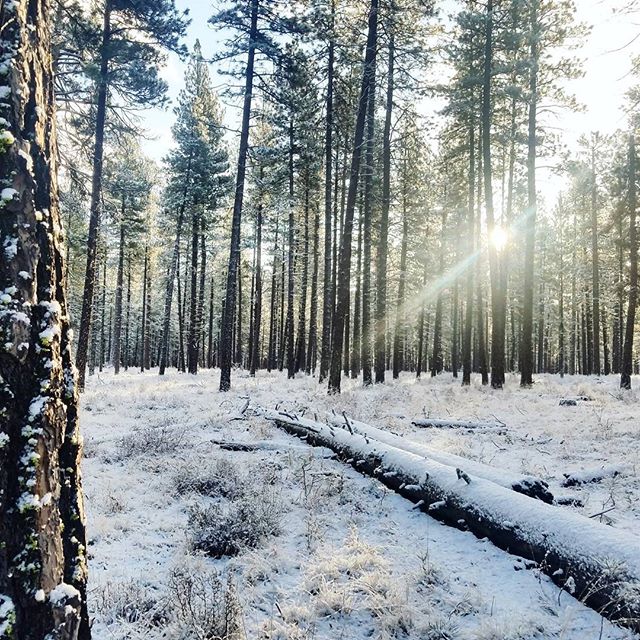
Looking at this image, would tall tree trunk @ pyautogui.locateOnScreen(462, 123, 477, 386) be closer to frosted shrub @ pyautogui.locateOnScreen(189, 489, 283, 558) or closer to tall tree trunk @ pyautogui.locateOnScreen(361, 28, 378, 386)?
tall tree trunk @ pyautogui.locateOnScreen(361, 28, 378, 386)

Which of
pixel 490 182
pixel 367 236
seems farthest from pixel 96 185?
pixel 490 182

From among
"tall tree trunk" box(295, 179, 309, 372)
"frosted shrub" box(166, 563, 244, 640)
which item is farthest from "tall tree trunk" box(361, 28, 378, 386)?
"frosted shrub" box(166, 563, 244, 640)

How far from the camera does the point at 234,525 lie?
4.07 m

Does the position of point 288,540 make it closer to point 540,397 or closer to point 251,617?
point 251,617

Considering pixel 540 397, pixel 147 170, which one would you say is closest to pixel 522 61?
pixel 540 397

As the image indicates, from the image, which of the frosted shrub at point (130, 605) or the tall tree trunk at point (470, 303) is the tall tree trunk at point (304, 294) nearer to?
the tall tree trunk at point (470, 303)

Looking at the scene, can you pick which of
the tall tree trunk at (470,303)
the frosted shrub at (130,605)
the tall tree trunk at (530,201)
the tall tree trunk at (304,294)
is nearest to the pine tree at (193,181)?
the tall tree trunk at (304,294)

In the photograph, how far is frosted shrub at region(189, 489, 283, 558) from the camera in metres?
3.91

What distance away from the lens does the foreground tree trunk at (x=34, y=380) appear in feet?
5.37

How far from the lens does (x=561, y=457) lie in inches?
262

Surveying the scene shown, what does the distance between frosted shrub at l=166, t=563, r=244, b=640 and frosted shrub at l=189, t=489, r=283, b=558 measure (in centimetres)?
72

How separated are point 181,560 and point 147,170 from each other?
124ft

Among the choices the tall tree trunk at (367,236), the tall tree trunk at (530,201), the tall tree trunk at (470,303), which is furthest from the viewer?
the tall tree trunk at (470,303)

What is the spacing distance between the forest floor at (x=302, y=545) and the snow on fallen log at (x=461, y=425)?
1.93 feet
